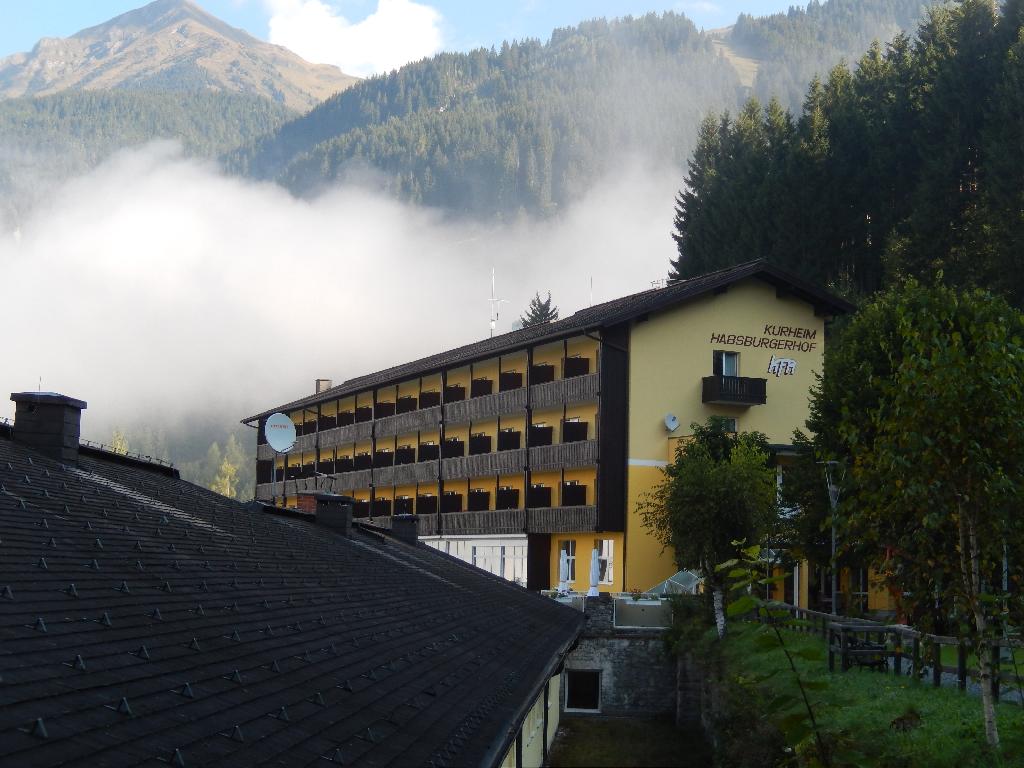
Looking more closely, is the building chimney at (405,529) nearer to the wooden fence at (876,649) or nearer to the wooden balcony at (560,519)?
the wooden fence at (876,649)

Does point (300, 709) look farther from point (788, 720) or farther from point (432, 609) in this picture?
point (432, 609)

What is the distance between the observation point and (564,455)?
57.5m

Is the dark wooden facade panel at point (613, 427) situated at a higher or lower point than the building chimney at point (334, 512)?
higher

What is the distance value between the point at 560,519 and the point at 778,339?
11.9 m

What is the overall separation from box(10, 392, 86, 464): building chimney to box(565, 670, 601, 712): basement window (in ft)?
100

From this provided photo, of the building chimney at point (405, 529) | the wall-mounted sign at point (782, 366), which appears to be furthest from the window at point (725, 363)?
A: the building chimney at point (405, 529)

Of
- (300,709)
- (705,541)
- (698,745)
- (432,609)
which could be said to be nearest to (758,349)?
(705,541)

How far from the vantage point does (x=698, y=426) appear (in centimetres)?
5278

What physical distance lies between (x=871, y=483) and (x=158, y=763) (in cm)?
939

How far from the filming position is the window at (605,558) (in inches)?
2172

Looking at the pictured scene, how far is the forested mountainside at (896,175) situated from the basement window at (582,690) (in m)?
27.9

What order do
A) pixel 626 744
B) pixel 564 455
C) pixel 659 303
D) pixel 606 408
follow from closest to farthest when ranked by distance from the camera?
1. pixel 626 744
2. pixel 659 303
3. pixel 606 408
4. pixel 564 455

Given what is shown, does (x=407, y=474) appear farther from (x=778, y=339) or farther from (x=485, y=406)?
(x=778, y=339)

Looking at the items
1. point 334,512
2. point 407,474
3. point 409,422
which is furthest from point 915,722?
point 409,422
